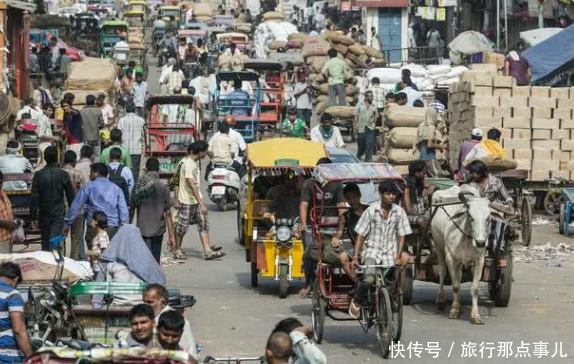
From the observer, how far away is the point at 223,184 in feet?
78.6

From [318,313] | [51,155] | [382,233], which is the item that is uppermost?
[51,155]

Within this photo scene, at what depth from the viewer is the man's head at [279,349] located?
840cm

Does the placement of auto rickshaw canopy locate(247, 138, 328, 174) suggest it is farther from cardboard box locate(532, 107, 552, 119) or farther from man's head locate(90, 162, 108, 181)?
cardboard box locate(532, 107, 552, 119)

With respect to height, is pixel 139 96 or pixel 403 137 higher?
pixel 139 96

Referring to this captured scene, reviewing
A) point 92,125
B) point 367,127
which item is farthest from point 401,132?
point 92,125

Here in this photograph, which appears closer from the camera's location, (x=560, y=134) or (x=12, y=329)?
(x=12, y=329)

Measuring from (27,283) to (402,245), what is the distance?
136 inches

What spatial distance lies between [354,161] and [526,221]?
2.65 meters

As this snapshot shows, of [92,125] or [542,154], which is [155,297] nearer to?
[542,154]

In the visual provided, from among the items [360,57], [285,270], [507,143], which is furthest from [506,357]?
[360,57]

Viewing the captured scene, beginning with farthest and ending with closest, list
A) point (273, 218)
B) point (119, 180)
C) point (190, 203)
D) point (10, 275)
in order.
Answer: point (190, 203), point (119, 180), point (273, 218), point (10, 275)

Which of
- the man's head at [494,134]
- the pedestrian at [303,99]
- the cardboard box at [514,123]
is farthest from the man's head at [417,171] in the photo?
the pedestrian at [303,99]

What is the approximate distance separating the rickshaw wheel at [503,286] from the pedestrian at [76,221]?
4911 millimetres

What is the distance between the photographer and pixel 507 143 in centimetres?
2312
